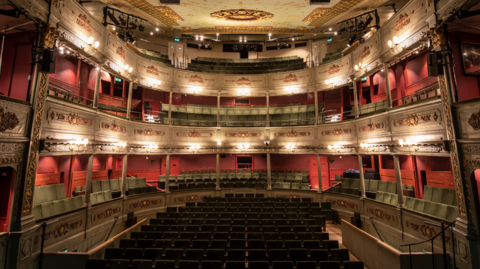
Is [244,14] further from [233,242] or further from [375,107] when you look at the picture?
[233,242]

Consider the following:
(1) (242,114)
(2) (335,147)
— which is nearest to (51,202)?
(1) (242,114)

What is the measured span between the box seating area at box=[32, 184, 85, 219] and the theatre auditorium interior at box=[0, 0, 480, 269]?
1.6 inches

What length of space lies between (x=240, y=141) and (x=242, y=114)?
2.67 metres

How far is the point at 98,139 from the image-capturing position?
8.37 m

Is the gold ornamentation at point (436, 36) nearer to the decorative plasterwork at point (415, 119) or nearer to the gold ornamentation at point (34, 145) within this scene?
the decorative plasterwork at point (415, 119)

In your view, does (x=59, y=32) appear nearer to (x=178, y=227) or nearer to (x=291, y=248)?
(x=178, y=227)

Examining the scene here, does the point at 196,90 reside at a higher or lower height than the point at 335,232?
higher

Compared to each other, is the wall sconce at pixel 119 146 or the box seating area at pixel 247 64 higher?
the box seating area at pixel 247 64

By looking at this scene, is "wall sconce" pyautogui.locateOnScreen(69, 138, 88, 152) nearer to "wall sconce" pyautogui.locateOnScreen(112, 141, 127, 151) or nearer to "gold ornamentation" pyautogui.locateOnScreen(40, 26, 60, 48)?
"wall sconce" pyautogui.locateOnScreen(112, 141, 127, 151)

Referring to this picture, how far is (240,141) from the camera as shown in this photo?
1360 centimetres

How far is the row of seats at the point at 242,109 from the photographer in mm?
14961

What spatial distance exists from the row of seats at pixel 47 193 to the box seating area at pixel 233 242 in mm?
3747

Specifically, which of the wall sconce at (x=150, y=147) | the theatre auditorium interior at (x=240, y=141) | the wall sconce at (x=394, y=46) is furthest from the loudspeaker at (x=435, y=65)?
the wall sconce at (x=150, y=147)

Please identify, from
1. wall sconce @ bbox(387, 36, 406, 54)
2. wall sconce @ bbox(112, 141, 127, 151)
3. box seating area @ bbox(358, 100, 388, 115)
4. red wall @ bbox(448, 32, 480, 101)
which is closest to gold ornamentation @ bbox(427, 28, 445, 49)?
wall sconce @ bbox(387, 36, 406, 54)
